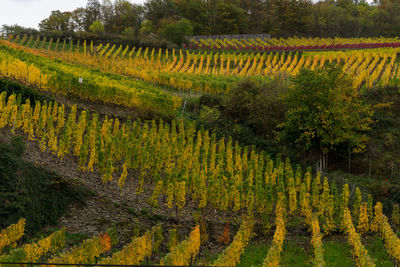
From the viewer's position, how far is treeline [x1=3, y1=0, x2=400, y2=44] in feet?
251

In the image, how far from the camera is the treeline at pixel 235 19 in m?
76.6

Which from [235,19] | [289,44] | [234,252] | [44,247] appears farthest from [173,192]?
[235,19]

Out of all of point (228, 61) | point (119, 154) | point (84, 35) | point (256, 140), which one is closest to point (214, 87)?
point (256, 140)

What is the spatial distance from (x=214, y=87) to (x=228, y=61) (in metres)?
15.0

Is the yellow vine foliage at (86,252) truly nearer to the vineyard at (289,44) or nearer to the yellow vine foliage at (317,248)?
the yellow vine foliage at (317,248)

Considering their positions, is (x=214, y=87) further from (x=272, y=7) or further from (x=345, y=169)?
(x=272, y=7)

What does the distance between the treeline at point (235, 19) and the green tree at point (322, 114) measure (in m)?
52.9

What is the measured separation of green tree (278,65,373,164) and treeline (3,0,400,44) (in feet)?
174

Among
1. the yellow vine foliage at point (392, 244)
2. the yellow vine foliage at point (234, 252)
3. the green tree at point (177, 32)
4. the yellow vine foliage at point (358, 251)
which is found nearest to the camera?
the yellow vine foliage at point (234, 252)

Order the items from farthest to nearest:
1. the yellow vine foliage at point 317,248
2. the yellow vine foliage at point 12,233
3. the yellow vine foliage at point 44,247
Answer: the yellow vine foliage at point 317,248 < the yellow vine foliage at point 12,233 < the yellow vine foliage at point 44,247

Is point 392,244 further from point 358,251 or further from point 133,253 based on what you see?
point 133,253

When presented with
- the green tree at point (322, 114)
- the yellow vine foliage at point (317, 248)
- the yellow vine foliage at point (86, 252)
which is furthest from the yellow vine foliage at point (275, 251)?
the green tree at point (322, 114)

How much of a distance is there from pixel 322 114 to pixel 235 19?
Result: 2258 inches

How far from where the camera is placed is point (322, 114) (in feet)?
71.6
